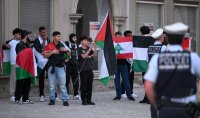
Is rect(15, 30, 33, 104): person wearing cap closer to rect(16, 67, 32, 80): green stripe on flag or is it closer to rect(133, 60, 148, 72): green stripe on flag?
rect(16, 67, 32, 80): green stripe on flag

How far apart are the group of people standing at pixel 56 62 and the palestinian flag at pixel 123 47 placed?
3.62 ft

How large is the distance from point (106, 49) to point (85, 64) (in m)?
1.03

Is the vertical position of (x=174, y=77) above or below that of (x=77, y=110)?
above

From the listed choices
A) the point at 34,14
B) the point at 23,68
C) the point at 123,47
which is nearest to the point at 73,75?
the point at 123,47

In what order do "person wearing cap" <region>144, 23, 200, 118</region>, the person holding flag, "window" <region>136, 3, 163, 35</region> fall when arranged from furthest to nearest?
"window" <region>136, 3, 163, 35</region>
the person holding flag
"person wearing cap" <region>144, 23, 200, 118</region>

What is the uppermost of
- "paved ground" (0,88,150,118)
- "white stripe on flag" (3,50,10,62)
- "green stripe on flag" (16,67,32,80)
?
"white stripe on flag" (3,50,10,62)

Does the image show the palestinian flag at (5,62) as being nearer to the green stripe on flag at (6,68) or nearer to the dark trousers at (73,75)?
the green stripe on flag at (6,68)

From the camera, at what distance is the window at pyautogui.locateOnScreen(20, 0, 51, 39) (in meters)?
15.5

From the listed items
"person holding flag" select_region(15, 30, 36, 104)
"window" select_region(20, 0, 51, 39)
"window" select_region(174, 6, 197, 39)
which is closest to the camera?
"person holding flag" select_region(15, 30, 36, 104)

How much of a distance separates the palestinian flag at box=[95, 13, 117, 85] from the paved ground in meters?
0.79

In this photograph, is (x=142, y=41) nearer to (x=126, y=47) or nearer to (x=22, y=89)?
(x=126, y=47)

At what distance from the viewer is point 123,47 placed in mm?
14773

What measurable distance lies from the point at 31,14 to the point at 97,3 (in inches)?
124

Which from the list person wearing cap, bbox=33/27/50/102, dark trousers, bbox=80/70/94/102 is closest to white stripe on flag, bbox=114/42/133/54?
dark trousers, bbox=80/70/94/102
